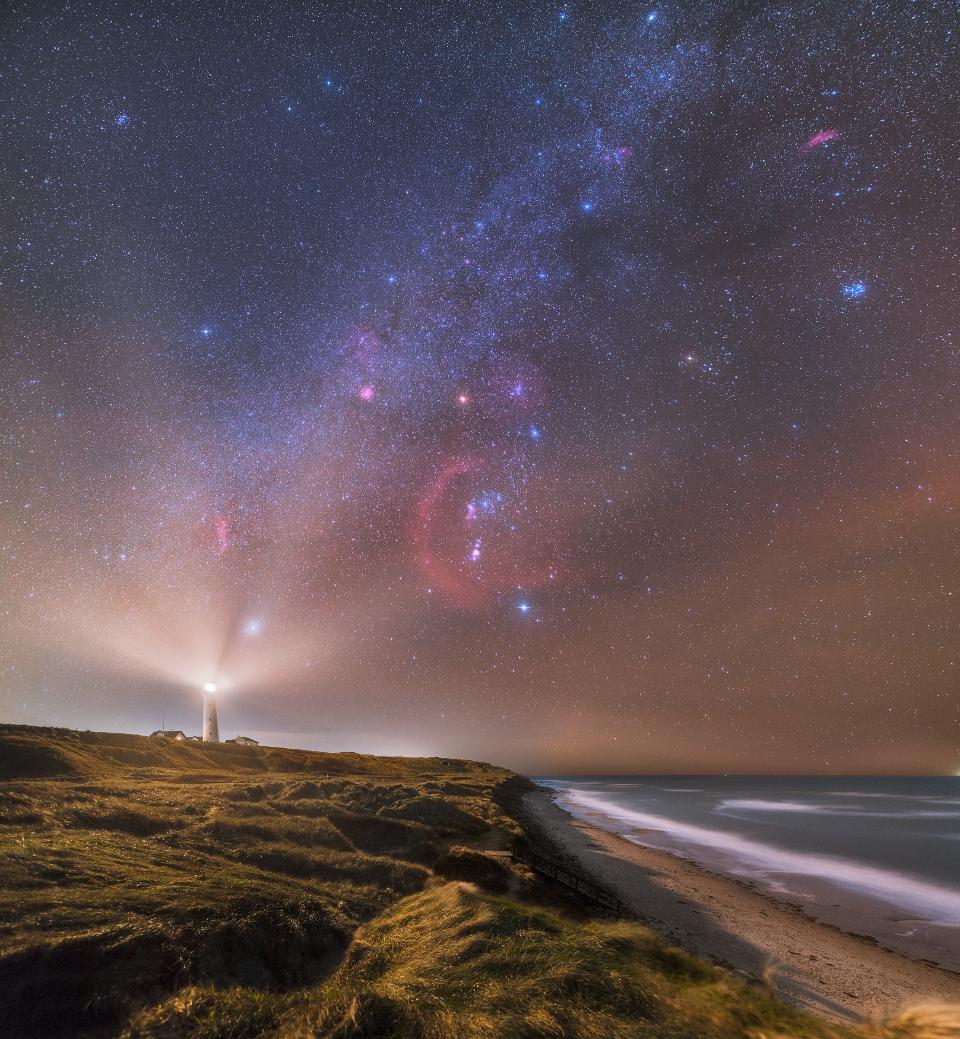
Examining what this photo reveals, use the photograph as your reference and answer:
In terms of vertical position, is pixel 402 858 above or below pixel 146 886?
below

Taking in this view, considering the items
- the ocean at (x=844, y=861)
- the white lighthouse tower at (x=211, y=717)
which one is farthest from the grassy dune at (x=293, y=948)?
the white lighthouse tower at (x=211, y=717)

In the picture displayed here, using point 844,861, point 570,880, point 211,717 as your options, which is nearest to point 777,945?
point 570,880

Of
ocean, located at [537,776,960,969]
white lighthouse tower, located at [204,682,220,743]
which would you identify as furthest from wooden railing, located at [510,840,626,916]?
white lighthouse tower, located at [204,682,220,743]

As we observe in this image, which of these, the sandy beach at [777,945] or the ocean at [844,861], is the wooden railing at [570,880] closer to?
the sandy beach at [777,945]

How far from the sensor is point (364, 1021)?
6.47 m

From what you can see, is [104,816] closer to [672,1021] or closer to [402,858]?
[402,858]

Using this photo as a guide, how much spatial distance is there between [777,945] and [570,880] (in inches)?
349

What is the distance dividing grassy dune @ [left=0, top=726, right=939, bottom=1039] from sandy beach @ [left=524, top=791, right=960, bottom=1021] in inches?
271

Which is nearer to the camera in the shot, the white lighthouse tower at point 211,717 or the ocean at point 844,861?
the ocean at point 844,861

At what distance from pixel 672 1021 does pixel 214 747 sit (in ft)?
242

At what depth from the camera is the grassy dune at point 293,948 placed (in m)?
6.93

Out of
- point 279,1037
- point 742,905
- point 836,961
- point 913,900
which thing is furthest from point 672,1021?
point 913,900

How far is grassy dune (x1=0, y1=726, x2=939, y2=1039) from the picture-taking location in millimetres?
6926

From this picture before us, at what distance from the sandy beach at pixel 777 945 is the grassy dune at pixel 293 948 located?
22.6 feet
